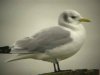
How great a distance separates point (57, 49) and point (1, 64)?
454mm

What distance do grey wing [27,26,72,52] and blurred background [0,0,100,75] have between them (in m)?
0.37

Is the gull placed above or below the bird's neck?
below

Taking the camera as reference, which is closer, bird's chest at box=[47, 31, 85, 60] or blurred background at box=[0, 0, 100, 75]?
bird's chest at box=[47, 31, 85, 60]

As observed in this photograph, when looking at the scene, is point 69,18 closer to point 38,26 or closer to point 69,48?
point 69,48

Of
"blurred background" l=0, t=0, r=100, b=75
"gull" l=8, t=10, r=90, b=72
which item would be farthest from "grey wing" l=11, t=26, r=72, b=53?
"blurred background" l=0, t=0, r=100, b=75

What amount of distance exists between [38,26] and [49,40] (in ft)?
1.31

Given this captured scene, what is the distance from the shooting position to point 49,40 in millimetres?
1041

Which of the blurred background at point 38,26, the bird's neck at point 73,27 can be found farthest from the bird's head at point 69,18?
the blurred background at point 38,26

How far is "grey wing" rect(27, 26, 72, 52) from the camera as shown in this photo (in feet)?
3.41

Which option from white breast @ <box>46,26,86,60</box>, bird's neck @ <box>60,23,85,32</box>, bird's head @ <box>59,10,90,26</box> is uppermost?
bird's head @ <box>59,10,90,26</box>

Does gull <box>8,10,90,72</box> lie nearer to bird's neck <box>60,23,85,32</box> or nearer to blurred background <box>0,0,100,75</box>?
bird's neck <box>60,23,85,32</box>

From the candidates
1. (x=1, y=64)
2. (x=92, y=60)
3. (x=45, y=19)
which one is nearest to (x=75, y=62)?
(x=92, y=60)

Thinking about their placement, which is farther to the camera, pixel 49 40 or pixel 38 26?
pixel 38 26

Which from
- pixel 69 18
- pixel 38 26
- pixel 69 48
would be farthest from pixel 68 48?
pixel 38 26
